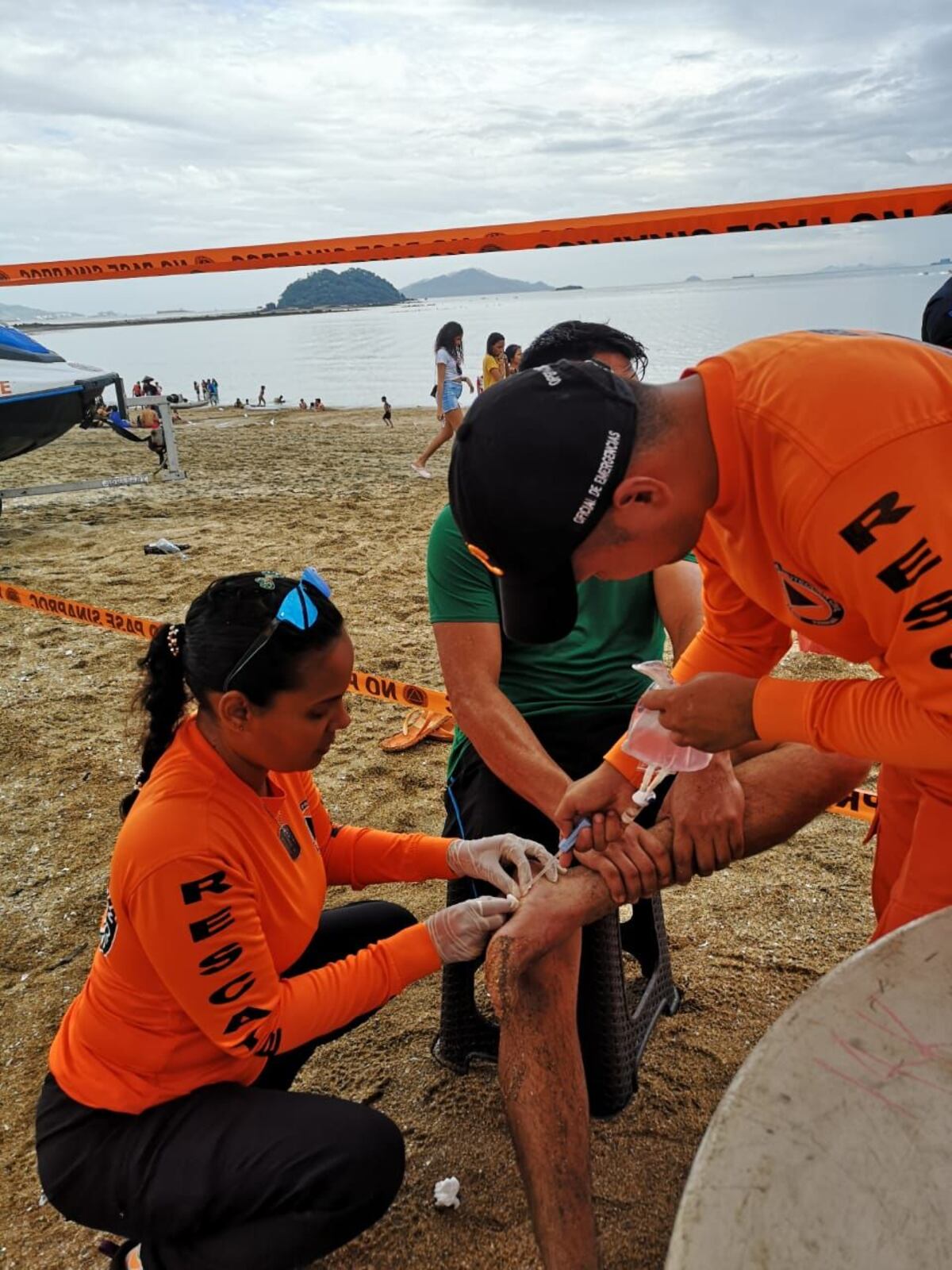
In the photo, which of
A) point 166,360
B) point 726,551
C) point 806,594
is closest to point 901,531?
point 806,594

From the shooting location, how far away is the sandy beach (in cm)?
181

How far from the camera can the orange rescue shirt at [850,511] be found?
1.06 m

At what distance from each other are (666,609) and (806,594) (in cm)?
104

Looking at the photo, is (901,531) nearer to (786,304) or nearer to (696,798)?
(696,798)

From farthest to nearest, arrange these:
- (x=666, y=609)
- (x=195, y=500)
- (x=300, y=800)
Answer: (x=195, y=500)
(x=666, y=609)
(x=300, y=800)

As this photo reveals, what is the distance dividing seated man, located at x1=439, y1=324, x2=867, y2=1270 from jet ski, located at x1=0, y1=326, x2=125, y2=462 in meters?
6.23

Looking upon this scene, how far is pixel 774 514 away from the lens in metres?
1.23

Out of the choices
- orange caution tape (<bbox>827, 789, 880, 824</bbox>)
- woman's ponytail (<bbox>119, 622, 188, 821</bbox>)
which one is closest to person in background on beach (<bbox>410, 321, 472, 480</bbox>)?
orange caution tape (<bbox>827, 789, 880, 824</bbox>)

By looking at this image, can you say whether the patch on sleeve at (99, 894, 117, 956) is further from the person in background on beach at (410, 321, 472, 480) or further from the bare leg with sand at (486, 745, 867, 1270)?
→ the person in background on beach at (410, 321, 472, 480)

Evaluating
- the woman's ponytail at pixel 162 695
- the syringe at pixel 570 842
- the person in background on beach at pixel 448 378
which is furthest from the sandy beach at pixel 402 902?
the person in background on beach at pixel 448 378

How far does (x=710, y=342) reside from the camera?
1820cm

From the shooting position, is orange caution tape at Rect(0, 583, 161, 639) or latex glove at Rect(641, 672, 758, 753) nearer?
latex glove at Rect(641, 672, 758, 753)

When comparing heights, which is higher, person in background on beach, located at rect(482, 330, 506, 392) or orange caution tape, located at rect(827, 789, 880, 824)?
person in background on beach, located at rect(482, 330, 506, 392)

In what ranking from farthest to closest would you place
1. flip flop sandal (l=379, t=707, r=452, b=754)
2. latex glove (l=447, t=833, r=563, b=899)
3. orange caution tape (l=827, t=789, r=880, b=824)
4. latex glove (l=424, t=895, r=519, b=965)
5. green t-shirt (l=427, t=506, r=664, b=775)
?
flip flop sandal (l=379, t=707, r=452, b=754) < orange caution tape (l=827, t=789, r=880, b=824) < green t-shirt (l=427, t=506, r=664, b=775) < latex glove (l=447, t=833, r=563, b=899) < latex glove (l=424, t=895, r=519, b=965)
